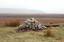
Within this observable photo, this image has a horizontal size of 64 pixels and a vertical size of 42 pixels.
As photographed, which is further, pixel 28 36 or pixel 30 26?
pixel 30 26

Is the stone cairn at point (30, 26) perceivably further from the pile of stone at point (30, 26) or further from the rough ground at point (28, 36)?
the rough ground at point (28, 36)

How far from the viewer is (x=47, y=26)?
503 cm

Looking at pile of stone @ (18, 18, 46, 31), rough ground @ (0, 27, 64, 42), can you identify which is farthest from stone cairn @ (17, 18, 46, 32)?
rough ground @ (0, 27, 64, 42)

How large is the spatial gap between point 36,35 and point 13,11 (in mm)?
2233

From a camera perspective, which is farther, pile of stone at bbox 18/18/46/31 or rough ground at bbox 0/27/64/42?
pile of stone at bbox 18/18/46/31

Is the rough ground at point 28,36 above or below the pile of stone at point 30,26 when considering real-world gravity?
below

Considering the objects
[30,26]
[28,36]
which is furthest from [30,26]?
[28,36]

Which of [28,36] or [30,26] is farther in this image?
[30,26]

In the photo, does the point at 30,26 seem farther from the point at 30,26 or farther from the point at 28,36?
the point at 28,36

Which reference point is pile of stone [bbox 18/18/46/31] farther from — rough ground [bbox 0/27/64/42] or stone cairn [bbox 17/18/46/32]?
rough ground [bbox 0/27/64/42]

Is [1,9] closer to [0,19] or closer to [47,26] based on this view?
[0,19]

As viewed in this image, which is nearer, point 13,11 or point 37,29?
point 37,29

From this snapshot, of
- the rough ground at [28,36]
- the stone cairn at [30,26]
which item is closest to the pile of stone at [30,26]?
the stone cairn at [30,26]

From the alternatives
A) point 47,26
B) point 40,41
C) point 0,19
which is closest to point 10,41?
point 40,41
